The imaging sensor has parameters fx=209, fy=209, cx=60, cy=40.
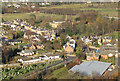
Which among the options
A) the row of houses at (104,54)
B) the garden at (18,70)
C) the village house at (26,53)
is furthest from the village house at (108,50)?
the village house at (26,53)

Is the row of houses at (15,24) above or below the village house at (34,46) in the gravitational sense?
above

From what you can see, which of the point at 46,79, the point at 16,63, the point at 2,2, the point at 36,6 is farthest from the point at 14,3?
the point at 46,79

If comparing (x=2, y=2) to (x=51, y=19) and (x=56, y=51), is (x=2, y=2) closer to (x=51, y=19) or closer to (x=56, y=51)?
(x=51, y=19)

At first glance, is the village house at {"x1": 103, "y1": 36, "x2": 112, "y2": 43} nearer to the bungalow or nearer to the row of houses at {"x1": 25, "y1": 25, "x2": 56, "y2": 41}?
the row of houses at {"x1": 25, "y1": 25, "x2": 56, "y2": 41}

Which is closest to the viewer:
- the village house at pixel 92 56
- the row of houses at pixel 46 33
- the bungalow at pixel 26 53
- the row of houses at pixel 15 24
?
the village house at pixel 92 56

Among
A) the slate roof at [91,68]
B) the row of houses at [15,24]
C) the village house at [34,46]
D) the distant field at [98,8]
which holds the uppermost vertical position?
the distant field at [98,8]

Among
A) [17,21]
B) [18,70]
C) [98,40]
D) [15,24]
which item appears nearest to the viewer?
[18,70]

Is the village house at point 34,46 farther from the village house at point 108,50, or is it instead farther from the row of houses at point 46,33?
the village house at point 108,50

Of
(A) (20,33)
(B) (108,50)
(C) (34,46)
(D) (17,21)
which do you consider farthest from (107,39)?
(D) (17,21)

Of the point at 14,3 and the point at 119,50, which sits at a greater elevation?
the point at 14,3

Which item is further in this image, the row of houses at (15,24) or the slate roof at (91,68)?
the row of houses at (15,24)

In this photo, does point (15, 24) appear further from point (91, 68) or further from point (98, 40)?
point (91, 68)
